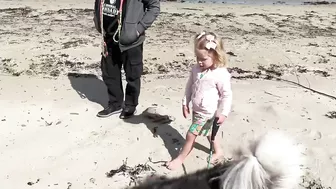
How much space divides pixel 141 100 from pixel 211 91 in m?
1.90

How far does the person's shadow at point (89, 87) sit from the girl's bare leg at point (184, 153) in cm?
166

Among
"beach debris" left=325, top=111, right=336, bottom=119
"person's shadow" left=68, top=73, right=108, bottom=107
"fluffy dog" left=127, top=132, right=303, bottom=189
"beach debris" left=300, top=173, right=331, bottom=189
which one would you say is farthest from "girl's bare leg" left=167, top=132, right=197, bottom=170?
"beach debris" left=325, top=111, right=336, bottom=119

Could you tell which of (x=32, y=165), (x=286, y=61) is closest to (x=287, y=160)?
(x=32, y=165)

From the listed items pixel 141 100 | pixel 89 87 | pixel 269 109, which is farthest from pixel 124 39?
pixel 269 109

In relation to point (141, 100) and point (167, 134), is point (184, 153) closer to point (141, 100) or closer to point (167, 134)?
point (167, 134)

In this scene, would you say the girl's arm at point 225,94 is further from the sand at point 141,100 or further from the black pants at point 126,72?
the black pants at point 126,72

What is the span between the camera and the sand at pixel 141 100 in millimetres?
4125

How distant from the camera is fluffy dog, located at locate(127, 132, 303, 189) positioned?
231 centimetres

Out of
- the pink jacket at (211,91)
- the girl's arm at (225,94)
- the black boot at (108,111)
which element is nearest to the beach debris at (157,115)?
the black boot at (108,111)

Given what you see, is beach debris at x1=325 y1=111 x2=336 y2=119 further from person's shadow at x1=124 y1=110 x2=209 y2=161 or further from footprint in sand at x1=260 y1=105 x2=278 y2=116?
person's shadow at x1=124 y1=110 x2=209 y2=161

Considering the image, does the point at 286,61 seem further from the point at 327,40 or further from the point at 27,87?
the point at 27,87

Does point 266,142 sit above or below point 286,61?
above

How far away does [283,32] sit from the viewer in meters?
10.3

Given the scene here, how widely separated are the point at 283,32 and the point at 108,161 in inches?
282
